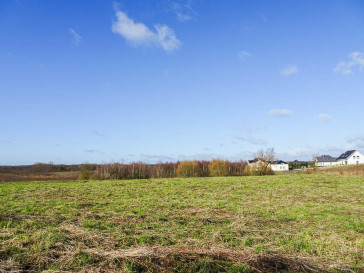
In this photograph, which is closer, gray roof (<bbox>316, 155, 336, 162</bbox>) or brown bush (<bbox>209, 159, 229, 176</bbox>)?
brown bush (<bbox>209, 159, 229, 176</bbox>)

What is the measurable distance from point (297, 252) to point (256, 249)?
2.33 feet

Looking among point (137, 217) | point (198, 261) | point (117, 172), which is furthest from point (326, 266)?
point (117, 172)

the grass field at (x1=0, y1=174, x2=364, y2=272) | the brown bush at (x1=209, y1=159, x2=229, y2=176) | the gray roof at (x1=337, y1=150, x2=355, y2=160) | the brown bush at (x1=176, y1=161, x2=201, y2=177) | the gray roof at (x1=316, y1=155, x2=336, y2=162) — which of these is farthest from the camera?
the gray roof at (x1=316, y1=155, x2=336, y2=162)

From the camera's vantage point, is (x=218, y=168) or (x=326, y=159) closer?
(x=218, y=168)

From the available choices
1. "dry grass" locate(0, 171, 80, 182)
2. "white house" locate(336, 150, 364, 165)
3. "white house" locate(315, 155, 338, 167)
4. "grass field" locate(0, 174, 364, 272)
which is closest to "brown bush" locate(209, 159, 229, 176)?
"dry grass" locate(0, 171, 80, 182)

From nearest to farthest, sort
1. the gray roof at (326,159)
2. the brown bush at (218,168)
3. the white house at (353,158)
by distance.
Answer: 1. the brown bush at (218,168)
2. the white house at (353,158)
3. the gray roof at (326,159)

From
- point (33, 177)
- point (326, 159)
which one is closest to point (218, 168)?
point (33, 177)

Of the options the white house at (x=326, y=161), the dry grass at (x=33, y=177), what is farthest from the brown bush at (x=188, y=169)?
the white house at (x=326, y=161)

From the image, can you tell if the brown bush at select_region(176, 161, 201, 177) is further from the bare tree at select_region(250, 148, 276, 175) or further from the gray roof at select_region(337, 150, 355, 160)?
the gray roof at select_region(337, 150, 355, 160)

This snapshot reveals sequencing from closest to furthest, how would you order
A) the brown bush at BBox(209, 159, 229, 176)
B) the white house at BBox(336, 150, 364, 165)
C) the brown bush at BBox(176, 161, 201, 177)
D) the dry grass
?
the dry grass
the brown bush at BBox(176, 161, 201, 177)
the brown bush at BBox(209, 159, 229, 176)
the white house at BBox(336, 150, 364, 165)

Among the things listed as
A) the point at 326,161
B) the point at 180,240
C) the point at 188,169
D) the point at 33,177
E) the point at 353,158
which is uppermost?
the point at 353,158

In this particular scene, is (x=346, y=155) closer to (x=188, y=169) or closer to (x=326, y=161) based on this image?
(x=326, y=161)

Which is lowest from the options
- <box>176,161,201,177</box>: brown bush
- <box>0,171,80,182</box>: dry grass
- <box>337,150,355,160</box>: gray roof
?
<box>0,171,80,182</box>: dry grass

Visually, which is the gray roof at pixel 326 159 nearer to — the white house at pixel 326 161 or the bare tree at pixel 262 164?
the white house at pixel 326 161
